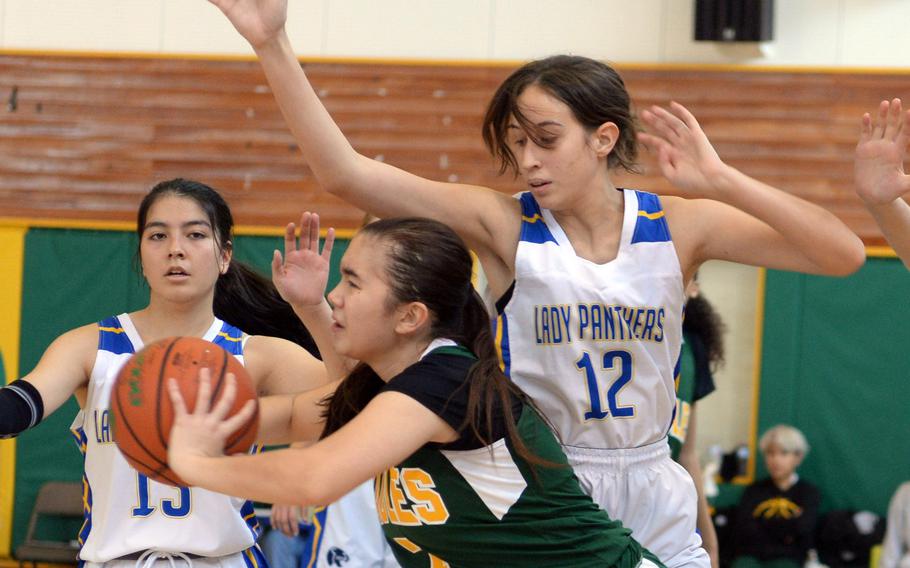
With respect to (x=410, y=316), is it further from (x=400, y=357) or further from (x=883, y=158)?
(x=883, y=158)

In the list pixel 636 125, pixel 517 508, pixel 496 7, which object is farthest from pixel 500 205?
pixel 496 7

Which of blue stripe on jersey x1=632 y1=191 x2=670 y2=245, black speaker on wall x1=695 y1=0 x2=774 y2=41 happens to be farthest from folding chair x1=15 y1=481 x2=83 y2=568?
blue stripe on jersey x1=632 y1=191 x2=670 y2=245

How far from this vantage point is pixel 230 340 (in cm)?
389

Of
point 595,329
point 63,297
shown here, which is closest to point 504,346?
point 595,329

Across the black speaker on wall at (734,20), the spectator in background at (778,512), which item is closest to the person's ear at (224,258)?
the spectator in background at (778,512)

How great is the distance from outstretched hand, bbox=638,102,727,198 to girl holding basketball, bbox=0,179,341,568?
1.12 meters

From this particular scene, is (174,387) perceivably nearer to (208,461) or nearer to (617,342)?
(208,461)

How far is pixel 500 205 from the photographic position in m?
3.31

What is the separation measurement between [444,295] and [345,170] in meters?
0.42

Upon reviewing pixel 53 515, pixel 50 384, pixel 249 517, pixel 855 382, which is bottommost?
pixel 53 515

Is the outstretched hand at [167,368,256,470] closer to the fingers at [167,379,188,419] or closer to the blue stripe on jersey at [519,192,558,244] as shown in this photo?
the fingers at [167,379,188,419]

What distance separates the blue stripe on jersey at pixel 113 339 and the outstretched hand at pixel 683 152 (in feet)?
5.96

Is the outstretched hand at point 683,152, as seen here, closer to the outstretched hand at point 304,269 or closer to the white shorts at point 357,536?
the outstretched hand at point 304,269

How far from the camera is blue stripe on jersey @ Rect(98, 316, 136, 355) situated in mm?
3799
